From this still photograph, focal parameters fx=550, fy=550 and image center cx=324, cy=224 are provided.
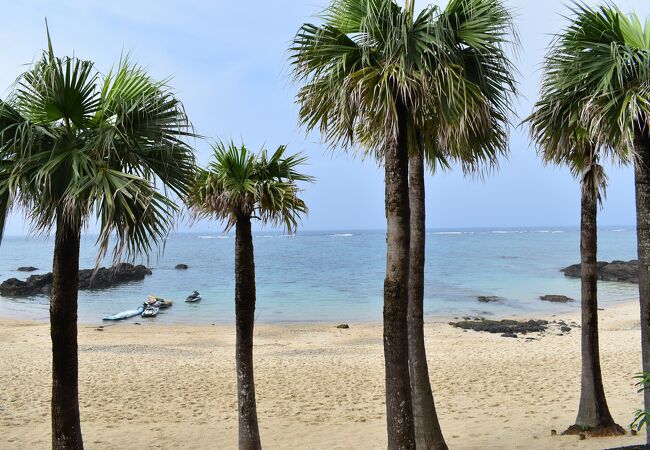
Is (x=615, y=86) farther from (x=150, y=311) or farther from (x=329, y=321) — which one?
(x=150, y=311)

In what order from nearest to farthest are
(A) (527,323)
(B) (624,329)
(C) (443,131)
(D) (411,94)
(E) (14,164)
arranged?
(E) (14,164) → (D) (411,94) → (C) (443,131) → (B) (624,329) → (A) (527,323)

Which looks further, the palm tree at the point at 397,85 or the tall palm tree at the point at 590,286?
the tall palm tree at the point at 590,286

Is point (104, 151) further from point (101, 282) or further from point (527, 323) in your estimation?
point (101, 282)

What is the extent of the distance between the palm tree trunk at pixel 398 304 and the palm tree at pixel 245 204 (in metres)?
2.38

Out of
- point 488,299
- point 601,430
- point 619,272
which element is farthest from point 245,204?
point 619,272

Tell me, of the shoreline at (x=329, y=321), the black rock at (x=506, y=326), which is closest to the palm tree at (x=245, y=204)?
the black rock at (x=506, y=326)

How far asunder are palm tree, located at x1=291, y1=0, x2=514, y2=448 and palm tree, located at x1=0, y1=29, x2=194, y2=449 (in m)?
1.72

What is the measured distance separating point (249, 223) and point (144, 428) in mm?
6511

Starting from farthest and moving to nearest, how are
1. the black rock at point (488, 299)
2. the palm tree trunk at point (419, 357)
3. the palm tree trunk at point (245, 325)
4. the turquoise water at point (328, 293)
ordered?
the black rock at point (488, 299), the turquoise water at point (328, 293), the palm tree trunk at point (419, 357), the palm tree trunk at point (245, 325)

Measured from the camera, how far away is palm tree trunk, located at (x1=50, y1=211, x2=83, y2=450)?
5668 mm

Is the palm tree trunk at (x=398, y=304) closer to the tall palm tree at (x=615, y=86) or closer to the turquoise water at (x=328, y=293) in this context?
the tall palm tree at (x=615, y=86)

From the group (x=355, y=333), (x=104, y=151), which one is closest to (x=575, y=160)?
(x=104, y=151)

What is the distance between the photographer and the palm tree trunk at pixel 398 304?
20.3ft

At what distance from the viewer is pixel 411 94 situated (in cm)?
601
